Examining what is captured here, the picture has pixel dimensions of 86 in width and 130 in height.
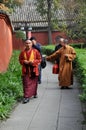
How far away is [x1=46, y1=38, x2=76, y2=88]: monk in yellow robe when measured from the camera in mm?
15148

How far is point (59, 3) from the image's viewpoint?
4778 cm

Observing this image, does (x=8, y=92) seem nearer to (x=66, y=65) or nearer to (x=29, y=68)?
(x=29, y=68)

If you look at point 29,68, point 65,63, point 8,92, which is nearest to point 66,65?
point 65,63

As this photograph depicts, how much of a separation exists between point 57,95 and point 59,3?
35145 mm

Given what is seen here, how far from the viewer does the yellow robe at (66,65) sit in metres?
15.2

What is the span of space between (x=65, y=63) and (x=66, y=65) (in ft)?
0.26

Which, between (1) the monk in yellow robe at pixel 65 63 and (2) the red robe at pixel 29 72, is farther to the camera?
(1) the monk in yellow robe at pixel 65 63

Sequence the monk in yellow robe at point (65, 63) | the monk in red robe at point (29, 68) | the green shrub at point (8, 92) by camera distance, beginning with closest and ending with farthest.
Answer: the green shrub at point (8, 92) < the monk in red robe at point (29, 68) < the monk in yellow robe at point (65, 63)

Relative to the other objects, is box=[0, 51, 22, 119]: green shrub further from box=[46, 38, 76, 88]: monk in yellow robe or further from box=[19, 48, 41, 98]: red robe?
box=[46, 38, 76, 88]: monk in yellow robe

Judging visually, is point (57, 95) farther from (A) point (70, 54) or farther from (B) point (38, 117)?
(B) point (38, 117)

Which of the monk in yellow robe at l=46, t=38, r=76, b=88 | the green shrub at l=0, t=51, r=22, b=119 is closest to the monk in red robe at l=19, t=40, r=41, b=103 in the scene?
the green shrub at l=0, t=51, r=22, b=119

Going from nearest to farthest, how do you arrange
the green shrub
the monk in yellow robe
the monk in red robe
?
the green shrub < the monk in red robe < the monk in yellow robe

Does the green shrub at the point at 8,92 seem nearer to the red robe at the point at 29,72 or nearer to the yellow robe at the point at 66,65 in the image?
the red robe at the point at 29,72

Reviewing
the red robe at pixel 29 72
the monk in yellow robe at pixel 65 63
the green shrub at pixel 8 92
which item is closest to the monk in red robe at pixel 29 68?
the red robe at pixel 29 72
